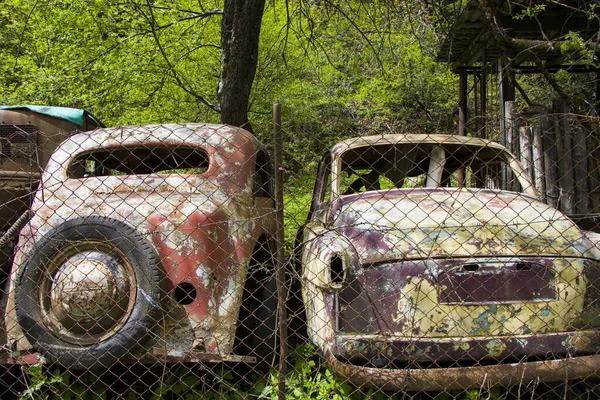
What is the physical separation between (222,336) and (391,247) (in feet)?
3.84

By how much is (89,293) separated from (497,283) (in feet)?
7.38

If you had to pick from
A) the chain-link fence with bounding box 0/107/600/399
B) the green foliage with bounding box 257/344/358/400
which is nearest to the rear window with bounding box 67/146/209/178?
the chain-link fence with bounding box 0/107/600/399

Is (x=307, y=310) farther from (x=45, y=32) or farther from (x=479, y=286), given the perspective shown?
(x=45, y=32)

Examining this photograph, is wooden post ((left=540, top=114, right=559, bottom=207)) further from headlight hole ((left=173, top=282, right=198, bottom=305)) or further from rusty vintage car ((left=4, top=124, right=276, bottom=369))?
headlight hole ((left=173, top=282, right=198, bottom=305))

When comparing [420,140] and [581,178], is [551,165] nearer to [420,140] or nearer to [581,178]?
[581,178]

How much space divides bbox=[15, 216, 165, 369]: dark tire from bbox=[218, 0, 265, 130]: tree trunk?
343 centimetres

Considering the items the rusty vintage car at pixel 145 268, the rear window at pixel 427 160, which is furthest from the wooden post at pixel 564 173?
the rusty vintage car at pixel 145 268

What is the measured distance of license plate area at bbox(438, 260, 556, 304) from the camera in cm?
285

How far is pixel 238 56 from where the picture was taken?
6.14m

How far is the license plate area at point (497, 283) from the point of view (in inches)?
112

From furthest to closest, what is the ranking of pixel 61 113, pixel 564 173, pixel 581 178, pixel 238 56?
1. pixel 238 56
2. pixel 581 178
3. pixel 564 173
4. pixel 61 113

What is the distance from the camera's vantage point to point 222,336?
3.21 metres

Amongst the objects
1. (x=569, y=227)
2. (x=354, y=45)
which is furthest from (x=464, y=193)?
(x=354, y=45)

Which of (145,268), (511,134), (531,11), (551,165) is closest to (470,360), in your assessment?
(145,268)
